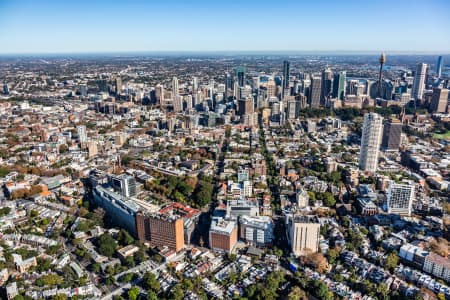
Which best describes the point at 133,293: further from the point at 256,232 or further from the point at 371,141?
the point at 371,141

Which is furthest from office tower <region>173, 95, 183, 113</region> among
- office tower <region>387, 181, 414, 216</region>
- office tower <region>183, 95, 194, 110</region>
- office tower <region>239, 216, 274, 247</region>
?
office tower <region>387, 181, 414, 216</region>

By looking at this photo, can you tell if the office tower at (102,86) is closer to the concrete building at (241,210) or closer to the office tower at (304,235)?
the concrete building at (241,210)

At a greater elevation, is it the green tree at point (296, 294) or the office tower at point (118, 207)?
the office tower at point (118, 207)

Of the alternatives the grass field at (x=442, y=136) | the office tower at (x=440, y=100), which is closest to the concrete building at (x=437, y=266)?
the grass field at (x=442, y=136)

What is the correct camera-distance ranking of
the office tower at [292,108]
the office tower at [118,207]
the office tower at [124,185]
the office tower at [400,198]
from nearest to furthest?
the office tower at [118,207] → the office tower at [400,198] → the office tower at [124,185] → the office tower at [292,108]

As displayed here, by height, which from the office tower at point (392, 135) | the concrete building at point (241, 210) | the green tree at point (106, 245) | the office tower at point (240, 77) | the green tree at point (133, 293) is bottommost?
the green tree at point (133, 293)

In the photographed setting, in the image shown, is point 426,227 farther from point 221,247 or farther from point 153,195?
Answer: point 153,195

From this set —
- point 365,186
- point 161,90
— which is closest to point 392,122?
point 365,186

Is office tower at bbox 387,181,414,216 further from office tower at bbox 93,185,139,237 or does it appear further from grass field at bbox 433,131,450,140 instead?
grass field at bbox 433,131,450,140
